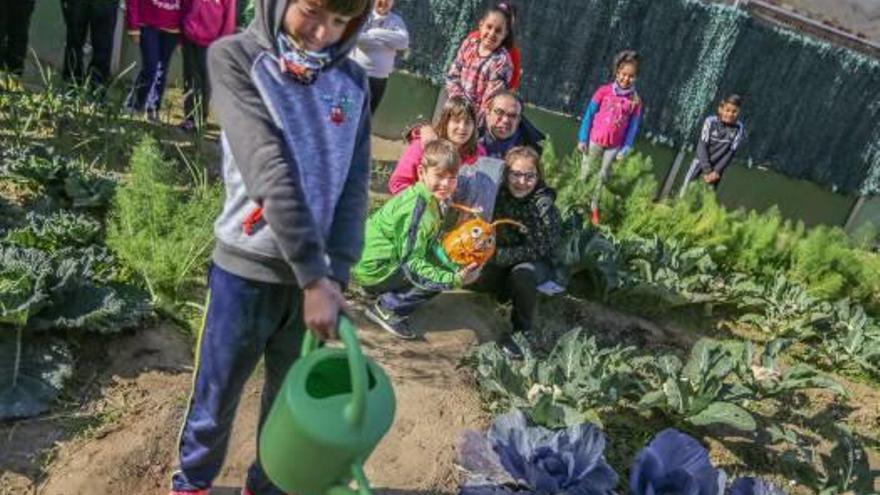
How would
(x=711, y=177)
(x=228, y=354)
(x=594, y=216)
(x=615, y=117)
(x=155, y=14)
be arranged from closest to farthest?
(x=228, y=354)
(x=594, y=216)
(x=155, y=14)
(x=615, y=117)
(x=711, y=177)

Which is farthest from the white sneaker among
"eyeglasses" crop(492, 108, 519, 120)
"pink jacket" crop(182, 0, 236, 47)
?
"pink jacket" crop(182, 0, 236, 47)

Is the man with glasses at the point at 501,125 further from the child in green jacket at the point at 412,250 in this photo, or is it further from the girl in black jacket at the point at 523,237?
the child in green jacket at the point at 412,250

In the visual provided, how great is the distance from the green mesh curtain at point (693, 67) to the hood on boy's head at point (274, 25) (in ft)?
17.6

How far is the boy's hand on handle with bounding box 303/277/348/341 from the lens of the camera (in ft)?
5.19

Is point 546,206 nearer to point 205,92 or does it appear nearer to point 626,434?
point 626,434

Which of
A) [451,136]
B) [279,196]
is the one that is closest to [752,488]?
[279,196]

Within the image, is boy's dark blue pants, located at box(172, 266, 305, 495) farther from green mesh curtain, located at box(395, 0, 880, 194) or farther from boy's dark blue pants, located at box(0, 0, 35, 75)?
green mesh curtain, located at box(395, 0, 880, 194)

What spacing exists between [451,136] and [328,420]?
253 cm

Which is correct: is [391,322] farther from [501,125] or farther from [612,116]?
[612,116]

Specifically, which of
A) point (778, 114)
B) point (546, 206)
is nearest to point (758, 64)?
point (778, 114)

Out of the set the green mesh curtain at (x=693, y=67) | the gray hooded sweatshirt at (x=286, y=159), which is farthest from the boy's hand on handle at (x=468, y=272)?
the green mesh curtain at (x=693, y=67)

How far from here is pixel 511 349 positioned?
3.62 metres

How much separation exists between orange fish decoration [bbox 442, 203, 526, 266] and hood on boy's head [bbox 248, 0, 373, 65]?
1.77 meters

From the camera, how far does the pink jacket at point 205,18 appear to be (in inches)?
197
